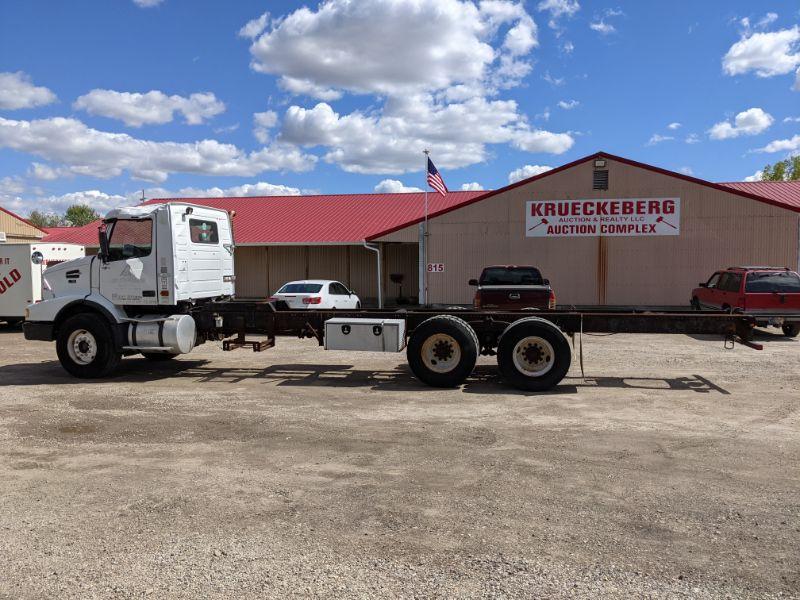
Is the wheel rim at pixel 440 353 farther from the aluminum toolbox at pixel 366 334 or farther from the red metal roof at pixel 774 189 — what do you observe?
the red metal roof at pixel 774 189

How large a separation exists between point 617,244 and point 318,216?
623 inches

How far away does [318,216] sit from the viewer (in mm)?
32562

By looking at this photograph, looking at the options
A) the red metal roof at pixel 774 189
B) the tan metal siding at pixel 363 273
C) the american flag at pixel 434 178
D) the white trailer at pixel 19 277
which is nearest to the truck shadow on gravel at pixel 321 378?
the white trailer at pixel 19 277

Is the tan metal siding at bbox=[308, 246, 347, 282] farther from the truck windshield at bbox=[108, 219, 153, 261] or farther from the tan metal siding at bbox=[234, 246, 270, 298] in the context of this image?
the truck windshield at bbox=[108, 219, 153, 261]

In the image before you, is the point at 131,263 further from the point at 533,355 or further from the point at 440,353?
the point at 533,355

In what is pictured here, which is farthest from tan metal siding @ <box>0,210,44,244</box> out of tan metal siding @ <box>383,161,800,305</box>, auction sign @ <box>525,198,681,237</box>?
auction sign @ <box>525,198,681,237</box>

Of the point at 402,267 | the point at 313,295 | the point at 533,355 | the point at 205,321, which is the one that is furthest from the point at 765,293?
the point at 402,267

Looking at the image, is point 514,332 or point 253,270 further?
point 253,270

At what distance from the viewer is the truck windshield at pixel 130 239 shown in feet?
34.6

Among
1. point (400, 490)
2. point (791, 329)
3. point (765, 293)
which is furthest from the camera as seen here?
point (791, 329)

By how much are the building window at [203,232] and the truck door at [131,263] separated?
722mm

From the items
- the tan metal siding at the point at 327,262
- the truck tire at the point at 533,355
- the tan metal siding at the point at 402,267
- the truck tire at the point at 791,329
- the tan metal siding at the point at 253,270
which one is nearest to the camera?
the truck tire at the point at 533,355

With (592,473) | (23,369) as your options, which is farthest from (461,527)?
(23,369)

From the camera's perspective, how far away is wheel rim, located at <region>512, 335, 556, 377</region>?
947 centimetres
